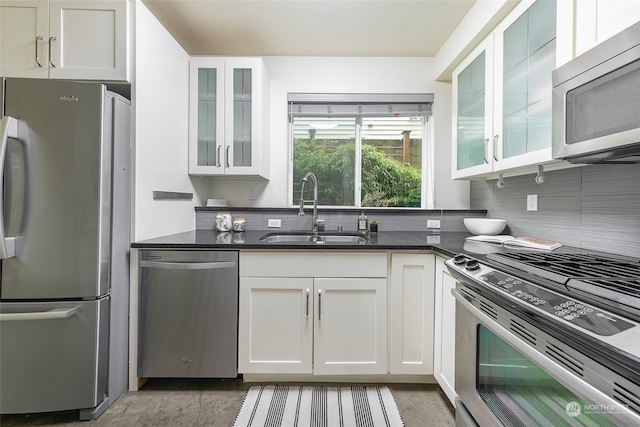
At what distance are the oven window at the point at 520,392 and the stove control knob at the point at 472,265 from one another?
0.73 ft

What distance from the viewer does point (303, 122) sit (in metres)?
2.55

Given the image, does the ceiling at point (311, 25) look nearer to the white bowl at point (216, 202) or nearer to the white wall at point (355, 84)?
the white wall at point (355, 84)

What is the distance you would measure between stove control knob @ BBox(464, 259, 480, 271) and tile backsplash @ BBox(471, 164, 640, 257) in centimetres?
68

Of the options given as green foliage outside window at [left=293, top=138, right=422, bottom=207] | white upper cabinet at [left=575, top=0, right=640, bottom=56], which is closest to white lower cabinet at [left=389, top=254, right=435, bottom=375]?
green foliage outside window at [left=293, top=138, right=422, bottom=207]

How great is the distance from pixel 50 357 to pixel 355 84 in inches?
106

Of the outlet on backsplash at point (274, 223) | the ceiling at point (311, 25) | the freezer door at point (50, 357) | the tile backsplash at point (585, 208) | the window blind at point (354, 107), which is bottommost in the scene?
the freezer door at point (50, 357)

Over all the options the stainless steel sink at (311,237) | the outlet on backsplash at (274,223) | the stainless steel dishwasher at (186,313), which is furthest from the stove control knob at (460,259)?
the outlet on backsplash at (274,223)

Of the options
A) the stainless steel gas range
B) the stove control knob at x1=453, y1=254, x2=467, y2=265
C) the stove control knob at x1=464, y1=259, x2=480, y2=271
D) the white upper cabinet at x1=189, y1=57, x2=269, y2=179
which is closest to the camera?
the stainless steel gas range

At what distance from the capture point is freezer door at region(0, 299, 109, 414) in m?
1.40

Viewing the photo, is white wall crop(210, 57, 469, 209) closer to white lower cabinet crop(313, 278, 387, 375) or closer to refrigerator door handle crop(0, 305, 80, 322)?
white lower cabinet crop(313, 278, 387, 375)

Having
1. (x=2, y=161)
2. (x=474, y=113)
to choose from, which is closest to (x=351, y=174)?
(x=474, y=113)

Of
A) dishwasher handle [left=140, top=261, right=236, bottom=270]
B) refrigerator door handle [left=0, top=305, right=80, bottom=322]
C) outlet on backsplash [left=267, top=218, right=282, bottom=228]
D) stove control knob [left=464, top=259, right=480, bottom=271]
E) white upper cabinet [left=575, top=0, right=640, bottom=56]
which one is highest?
white upper cabinet [left=575, top=0, right=640, bottom=56]

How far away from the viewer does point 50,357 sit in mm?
1424

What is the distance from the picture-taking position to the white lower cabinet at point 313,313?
1.70m
